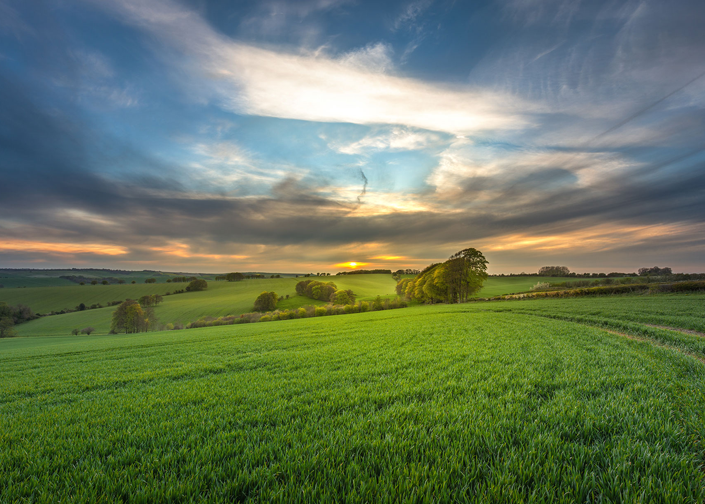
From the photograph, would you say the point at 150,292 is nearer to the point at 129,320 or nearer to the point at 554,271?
the point at 129,320

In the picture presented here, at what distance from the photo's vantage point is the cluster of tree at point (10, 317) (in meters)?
60.8

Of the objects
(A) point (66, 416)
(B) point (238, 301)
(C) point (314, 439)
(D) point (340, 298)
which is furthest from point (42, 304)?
(C) point (314, 439)

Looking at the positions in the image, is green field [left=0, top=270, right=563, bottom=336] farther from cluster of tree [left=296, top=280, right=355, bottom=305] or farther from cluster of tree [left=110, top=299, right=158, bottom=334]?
cluster of tree [left=110, top=299, right=158, bottom=334]

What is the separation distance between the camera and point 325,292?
8944 centimetres

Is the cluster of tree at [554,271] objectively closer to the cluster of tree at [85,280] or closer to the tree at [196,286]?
the tree at [196,286]

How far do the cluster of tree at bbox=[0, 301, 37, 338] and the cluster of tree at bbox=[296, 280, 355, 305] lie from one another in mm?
70926

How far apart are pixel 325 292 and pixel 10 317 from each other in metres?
78.7

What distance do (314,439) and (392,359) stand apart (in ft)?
20.2

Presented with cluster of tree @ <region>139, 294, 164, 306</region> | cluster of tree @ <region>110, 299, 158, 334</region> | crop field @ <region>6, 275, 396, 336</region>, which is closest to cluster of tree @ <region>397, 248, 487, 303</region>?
crop field @ <region>6, 275, 396, 336</region>

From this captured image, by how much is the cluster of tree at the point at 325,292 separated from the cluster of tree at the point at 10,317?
70926 mm

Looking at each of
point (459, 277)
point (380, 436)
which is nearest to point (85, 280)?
point (459, 277)

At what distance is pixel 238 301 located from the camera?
86062 mm

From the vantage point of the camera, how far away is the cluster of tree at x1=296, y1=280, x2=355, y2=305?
7462cm

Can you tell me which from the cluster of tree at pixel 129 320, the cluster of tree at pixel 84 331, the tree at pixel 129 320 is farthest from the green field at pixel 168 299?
the tree at pixel 129 320
